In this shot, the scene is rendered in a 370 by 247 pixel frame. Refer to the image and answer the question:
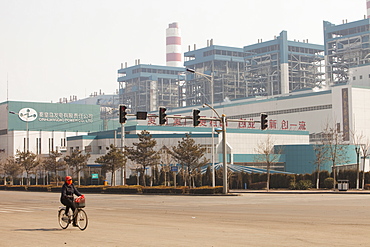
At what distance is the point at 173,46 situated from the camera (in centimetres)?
19500

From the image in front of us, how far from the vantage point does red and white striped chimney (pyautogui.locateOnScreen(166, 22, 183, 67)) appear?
190 metres

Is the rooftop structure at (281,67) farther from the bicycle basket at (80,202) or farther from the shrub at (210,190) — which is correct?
the bicycle basket at (80,202)

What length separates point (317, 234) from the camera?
14.8 meters

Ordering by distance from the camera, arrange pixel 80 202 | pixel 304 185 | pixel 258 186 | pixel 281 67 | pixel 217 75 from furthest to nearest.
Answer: pixel 217 75 → pixel 281 67 → pixel 258 186 → pixel 304 185 → pixel 80 202

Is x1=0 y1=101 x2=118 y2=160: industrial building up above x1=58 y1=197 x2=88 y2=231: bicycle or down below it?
above

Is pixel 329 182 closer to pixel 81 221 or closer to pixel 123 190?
pixel 123 190

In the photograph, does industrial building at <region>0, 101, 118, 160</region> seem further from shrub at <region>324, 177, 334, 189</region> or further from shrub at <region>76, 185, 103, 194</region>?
shrub at <region>324, 177, 334, 189</region>

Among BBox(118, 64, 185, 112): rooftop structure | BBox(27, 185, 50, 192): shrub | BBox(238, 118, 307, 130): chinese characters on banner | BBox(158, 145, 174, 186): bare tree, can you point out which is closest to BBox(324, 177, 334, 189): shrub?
BBox(158, 145, 174, 186): bare tree

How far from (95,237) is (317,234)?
5.80 meters

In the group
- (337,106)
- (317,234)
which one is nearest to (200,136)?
Answer: (337,106)

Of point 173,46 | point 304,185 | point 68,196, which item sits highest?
point 173,46

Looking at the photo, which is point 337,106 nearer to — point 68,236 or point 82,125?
point 82,125

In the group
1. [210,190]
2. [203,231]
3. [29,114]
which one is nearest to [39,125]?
[29,114]

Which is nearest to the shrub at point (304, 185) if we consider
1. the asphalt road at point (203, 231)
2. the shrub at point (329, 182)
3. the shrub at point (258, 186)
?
the shrub at point (329, 182)
